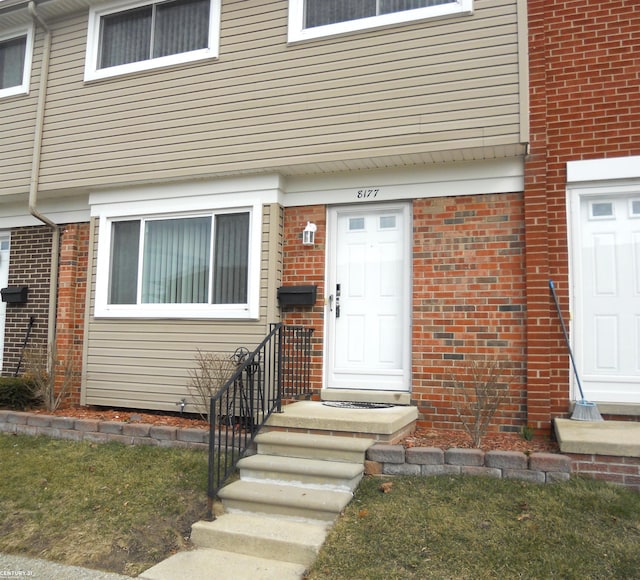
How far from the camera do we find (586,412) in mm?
5527

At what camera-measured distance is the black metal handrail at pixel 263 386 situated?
5.16 m

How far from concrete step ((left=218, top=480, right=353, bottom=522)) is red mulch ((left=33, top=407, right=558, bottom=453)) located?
40.6 inches

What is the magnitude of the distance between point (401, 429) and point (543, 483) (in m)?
1.34

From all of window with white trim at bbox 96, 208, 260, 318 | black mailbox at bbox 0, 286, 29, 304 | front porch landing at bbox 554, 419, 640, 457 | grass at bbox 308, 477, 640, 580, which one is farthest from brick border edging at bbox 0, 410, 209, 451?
front porch landing at bbox 554, 419, 640, 457

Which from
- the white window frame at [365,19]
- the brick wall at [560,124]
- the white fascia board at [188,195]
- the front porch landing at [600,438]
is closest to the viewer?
the front porch landing at [600,438]

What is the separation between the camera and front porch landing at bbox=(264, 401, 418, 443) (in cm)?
500

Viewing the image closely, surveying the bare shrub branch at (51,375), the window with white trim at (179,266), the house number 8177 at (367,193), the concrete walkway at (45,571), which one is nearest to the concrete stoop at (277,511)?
the concrete walkway at (45,571)

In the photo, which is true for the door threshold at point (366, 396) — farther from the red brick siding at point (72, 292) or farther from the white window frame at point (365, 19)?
the white window frame at point (365, 19)

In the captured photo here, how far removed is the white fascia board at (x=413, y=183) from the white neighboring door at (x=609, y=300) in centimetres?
94

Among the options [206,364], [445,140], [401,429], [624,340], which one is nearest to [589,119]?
[445,140]

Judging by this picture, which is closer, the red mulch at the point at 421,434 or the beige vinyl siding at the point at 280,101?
the red mulch at the point at 421,434

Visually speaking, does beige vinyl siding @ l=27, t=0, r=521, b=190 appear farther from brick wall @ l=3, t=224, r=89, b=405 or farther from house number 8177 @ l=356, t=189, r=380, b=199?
brick wall @ l=3, t=224, r=89, b=405

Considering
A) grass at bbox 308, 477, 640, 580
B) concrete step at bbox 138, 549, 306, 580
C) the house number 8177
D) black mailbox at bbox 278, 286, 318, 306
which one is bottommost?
concrete step at bbox 138, 549, 306, 580

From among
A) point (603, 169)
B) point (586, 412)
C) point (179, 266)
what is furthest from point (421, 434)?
point (179, 266)
